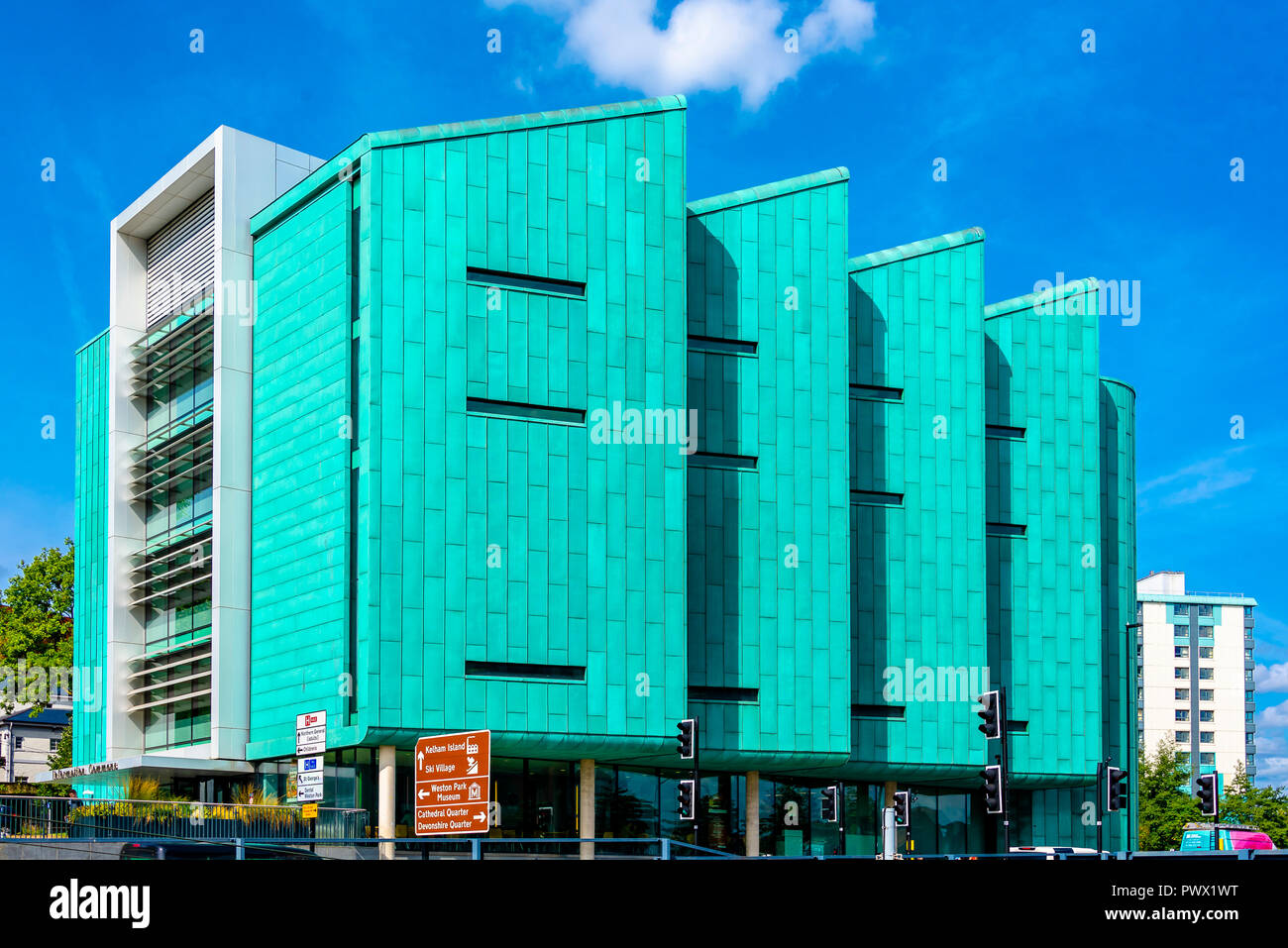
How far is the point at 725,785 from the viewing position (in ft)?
186

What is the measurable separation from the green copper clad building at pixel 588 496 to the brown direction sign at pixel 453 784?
20.5m

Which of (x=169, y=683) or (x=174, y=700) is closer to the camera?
(x=174, y=700)

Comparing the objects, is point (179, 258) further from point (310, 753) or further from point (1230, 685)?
Answer: point (1230, 685)

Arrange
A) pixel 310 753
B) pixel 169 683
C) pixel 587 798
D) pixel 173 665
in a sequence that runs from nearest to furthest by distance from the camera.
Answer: pixel 310 753
pixel 587 798
pixel 173 665
pixel 169 683

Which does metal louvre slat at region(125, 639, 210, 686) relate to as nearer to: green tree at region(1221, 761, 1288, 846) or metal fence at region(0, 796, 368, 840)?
metal fence at region(0, 796, 368, 840)

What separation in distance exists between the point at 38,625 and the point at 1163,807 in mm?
73578

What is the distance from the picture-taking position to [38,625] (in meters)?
78.9

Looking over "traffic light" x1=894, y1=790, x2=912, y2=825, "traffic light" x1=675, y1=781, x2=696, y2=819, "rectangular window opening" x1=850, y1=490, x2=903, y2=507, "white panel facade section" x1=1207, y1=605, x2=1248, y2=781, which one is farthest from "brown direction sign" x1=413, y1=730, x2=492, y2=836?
"white panel facade section" x1=1207, y1=605, x2=1248, y2=781

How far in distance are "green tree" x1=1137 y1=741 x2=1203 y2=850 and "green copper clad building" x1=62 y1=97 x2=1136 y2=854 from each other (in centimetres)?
3719

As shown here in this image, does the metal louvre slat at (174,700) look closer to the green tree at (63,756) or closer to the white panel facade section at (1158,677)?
the green tree at (63,756)

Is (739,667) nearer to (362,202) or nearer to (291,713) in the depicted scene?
(291,713)

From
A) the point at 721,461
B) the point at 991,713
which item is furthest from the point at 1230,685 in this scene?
the point at 991,713

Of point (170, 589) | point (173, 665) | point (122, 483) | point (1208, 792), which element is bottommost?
point (1208, 792)
